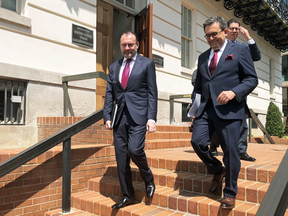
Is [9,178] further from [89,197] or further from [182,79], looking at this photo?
[182,79]

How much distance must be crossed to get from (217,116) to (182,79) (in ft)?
21.8

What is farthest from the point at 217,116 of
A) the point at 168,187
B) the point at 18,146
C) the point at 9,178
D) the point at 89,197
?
the point at 18,146

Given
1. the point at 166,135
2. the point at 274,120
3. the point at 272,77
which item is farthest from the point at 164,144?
the point at 272,77

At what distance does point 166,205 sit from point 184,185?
1.14 feet

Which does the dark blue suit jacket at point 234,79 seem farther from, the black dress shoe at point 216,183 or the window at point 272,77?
the window at point 272,77

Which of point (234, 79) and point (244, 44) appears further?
point (244, 44)

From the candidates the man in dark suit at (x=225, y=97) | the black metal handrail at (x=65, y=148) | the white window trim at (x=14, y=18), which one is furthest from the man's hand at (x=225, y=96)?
the white window trim at (x=14, y=18)

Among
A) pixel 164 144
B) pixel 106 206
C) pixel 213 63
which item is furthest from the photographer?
pixel 164 144

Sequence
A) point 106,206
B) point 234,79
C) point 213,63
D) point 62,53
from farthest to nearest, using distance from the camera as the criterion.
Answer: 1. point 62,53
2. point 106,206
3. point 213,63
4. point 234,79

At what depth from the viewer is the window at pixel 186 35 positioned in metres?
9.54

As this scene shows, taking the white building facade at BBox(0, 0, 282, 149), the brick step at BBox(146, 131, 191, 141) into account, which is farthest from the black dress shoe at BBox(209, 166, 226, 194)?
the white building facade at BBox(0, 0, 282, 149)

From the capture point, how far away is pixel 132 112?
9.64 ft

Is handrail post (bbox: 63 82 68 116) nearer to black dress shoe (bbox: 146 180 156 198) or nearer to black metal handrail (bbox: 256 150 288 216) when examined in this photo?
black dress shoe (bbox: 146 180 156 198)

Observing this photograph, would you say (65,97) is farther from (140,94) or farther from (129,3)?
(129,3)
